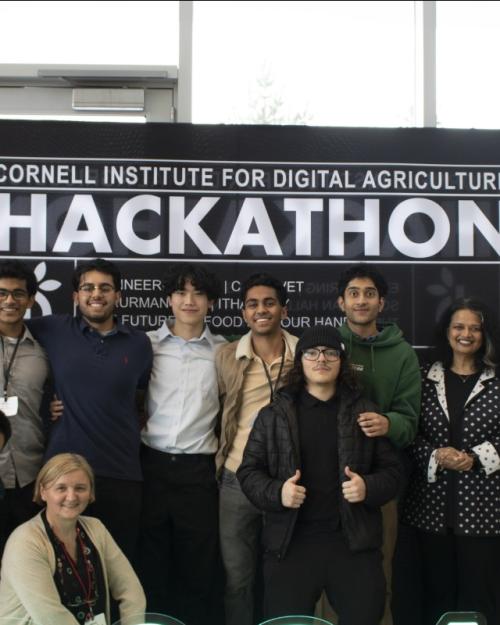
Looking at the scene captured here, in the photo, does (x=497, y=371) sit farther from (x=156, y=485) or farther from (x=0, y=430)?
(x=0, y=430)

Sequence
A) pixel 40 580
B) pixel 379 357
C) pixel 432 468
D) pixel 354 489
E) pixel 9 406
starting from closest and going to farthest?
pixel 40 580 → pixel 354 489 → pixel 9 406 → pixel 432 468 → pixel 379 357

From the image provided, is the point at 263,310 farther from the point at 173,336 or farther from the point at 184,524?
the point at 184,524

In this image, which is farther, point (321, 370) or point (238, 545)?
point (238, 545)

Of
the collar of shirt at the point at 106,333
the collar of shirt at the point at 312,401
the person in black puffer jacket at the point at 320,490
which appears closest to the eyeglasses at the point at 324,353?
the person in black puffer jacket at the point at 320,490

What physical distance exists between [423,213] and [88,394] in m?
1.94

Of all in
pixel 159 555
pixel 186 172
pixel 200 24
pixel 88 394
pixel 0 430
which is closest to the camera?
pixel 0 430

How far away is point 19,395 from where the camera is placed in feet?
11.0

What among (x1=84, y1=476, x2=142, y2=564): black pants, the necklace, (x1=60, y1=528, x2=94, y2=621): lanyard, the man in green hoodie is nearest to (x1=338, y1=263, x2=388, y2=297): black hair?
the man in green hoodie

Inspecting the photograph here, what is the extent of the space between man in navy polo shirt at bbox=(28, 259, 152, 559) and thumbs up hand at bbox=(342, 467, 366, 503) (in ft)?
3.16

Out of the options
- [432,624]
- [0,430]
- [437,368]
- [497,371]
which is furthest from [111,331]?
[432,624]

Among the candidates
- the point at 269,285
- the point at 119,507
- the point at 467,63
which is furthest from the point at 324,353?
the point at 467,63

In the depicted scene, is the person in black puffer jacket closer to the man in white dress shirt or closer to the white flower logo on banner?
the man in white dress shirt

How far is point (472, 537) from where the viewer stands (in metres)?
3.32

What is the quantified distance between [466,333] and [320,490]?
3.34 ft
